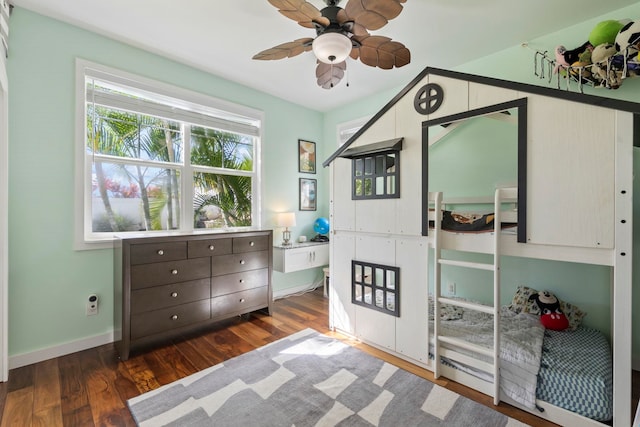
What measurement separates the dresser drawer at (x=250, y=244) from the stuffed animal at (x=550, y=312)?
2630 mm

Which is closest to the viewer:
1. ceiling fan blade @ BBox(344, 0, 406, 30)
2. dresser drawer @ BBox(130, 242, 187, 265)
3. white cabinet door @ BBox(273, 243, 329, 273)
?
ceiling fan blade @ BBox(344, 0, 406, 30)

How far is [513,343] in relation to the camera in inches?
76.1

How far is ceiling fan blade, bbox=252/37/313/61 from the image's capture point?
1877 millimetres

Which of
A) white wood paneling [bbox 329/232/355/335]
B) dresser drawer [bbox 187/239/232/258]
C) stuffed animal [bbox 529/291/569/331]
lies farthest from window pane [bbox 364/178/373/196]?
stuffed animal [bbox 529/291/569/331]

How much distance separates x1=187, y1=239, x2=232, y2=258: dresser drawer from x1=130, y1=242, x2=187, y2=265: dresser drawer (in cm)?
6

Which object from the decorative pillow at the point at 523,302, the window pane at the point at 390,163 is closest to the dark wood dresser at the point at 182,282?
the window pane at the point at 390,163

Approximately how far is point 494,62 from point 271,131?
266 centimetres

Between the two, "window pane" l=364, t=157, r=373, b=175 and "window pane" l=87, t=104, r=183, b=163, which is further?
"window pane" l=87, t=104, r=183, b=163

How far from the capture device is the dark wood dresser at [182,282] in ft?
7.66

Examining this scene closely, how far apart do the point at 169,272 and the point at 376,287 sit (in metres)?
1.84

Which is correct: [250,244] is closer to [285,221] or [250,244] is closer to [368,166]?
[285,221]

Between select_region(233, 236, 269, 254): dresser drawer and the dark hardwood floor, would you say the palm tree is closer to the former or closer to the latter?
select_region(233, 236, 269, 254): dresser drawer

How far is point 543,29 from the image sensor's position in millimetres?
2410

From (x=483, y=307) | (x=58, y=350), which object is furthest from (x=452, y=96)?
(x=58, y=350)
